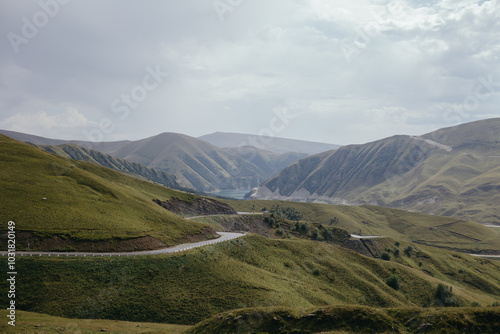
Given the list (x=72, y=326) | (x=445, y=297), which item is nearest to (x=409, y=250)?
(x=445, y=297)

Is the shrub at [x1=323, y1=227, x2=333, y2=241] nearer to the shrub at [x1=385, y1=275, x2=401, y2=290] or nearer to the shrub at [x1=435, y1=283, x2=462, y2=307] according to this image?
the shrub at [x1=385, y1=275, x2=401, y2=290]

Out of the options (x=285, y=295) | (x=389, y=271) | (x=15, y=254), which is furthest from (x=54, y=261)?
(x=389, y=271)

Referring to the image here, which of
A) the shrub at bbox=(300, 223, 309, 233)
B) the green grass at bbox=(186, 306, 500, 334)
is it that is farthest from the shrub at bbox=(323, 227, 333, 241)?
the green grass at bbox=(186, 306, 500, 334)

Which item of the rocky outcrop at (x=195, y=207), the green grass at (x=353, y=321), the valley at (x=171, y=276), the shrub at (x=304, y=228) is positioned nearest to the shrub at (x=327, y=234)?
the shrub at (x=304, y=228)

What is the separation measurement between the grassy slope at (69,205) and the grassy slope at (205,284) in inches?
408

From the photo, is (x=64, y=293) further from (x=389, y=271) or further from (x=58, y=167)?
(x=389, y=271)

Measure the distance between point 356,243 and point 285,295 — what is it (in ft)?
307

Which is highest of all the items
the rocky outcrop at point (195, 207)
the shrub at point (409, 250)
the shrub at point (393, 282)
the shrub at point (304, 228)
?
the rocky outcrop at point (195, 207)

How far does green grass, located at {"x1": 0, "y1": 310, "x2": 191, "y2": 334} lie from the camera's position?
114 ft

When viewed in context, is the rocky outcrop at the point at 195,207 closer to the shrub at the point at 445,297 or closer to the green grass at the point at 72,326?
the green grass at the point at 72,326

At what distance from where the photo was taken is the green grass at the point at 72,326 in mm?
34875

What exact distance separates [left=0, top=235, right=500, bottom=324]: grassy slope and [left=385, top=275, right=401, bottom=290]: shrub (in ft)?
6.73

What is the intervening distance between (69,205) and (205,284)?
3884cm

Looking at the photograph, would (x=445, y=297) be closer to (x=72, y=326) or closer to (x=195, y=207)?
(x=72, y=326)
